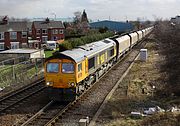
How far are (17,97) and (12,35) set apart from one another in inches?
2116

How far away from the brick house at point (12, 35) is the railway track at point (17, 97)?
4864 cm

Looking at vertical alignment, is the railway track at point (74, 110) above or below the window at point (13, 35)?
below

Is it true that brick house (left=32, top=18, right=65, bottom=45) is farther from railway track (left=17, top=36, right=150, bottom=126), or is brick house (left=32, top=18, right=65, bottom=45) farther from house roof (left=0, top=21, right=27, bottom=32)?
railway track (left=17, top=36, right=150, bottom=126)

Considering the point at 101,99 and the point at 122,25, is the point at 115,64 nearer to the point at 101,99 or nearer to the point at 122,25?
the point at 101,99

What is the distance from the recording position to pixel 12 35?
237 feet

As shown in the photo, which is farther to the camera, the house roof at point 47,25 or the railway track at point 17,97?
the house roof at point 47,25

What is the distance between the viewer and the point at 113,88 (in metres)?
22.2

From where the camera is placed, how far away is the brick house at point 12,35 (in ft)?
234

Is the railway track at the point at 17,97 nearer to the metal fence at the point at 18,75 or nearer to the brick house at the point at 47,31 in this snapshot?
the metal fence at the point at 18,75

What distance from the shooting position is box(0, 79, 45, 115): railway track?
58.2ft

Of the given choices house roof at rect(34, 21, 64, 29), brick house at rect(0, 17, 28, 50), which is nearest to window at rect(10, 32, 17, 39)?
brick house at rect(0, 17, 28, 50)

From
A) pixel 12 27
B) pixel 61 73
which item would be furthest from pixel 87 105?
pixel 12 27

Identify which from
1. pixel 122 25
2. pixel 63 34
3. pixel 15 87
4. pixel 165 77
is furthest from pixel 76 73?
pixel 122 25

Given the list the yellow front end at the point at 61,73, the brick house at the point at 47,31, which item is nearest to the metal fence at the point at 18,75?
the yellow front end at the point at 61,73
